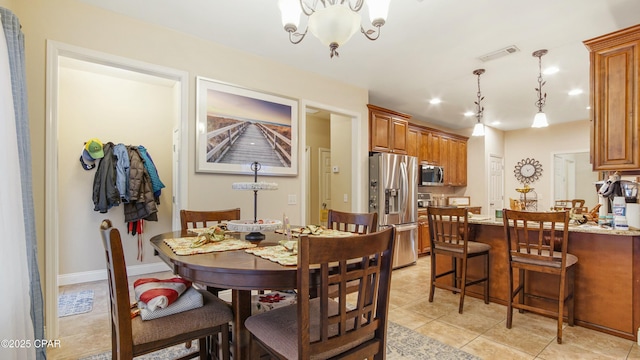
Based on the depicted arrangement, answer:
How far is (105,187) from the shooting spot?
142 inches

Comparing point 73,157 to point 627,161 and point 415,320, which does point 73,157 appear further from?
point 627,161

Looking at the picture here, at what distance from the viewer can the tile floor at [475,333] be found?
7.00 feet

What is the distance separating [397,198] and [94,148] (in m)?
3.87

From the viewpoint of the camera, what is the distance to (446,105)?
5.14m

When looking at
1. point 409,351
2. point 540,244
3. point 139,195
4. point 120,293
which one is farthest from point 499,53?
point 139,195

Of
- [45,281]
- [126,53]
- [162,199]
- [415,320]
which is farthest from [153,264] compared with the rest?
[415,320]

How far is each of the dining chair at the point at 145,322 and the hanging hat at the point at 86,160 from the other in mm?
2786

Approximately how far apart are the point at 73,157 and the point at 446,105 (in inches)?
209

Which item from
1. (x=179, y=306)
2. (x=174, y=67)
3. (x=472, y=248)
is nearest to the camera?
(x=179, y=306)

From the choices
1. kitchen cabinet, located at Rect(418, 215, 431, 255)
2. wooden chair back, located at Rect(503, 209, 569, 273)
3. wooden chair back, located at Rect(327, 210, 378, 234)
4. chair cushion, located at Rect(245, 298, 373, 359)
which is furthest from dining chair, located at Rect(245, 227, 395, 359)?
kitchen cabinet, located at Rect(418, 215, 431, 255)

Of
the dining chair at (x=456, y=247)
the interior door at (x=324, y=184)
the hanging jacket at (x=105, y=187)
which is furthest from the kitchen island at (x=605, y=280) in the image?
the hanging jacket at (x=105, y=187)

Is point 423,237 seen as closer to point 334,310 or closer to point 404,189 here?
point 404,189

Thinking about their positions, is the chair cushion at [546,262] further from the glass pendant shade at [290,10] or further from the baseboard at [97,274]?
the baseboard at [97,274]

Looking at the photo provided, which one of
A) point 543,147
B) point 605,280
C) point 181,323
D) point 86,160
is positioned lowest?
point 605,280
